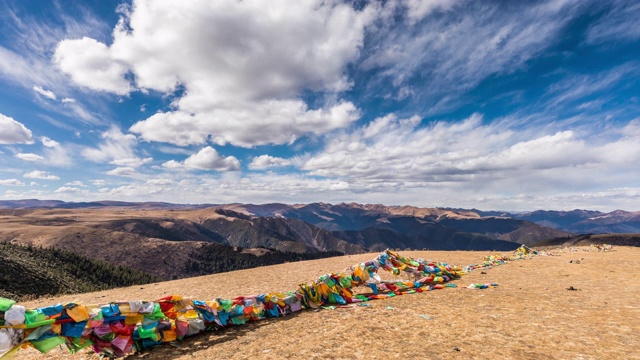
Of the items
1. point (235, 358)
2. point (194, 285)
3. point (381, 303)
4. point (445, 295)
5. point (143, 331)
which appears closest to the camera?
point (235, 358)

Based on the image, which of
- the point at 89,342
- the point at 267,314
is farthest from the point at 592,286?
the point at 89,342

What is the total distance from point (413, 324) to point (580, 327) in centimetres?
544

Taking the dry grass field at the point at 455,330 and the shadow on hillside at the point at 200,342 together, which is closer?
the dry grass field at the point at 455,330

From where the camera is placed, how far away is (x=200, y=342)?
10.0 m

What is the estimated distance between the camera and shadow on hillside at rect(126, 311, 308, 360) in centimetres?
912

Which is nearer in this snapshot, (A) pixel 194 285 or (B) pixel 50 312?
(B) pixel 50 312

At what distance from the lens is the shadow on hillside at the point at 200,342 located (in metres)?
9.12

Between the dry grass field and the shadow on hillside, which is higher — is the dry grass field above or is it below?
above

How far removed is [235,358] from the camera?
848cm

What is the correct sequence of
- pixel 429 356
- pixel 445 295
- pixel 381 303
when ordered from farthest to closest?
pixel 445 295, pixel 381 303, pixel 429 356

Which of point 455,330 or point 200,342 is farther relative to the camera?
point 200,342

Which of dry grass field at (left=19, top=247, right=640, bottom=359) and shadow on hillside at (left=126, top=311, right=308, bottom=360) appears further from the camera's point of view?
shadow on hillside at (left=126, top=311, right=308, bottom=360)

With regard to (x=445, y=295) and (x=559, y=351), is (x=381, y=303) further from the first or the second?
(x=559, y=351)

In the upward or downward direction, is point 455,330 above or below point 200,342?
above
